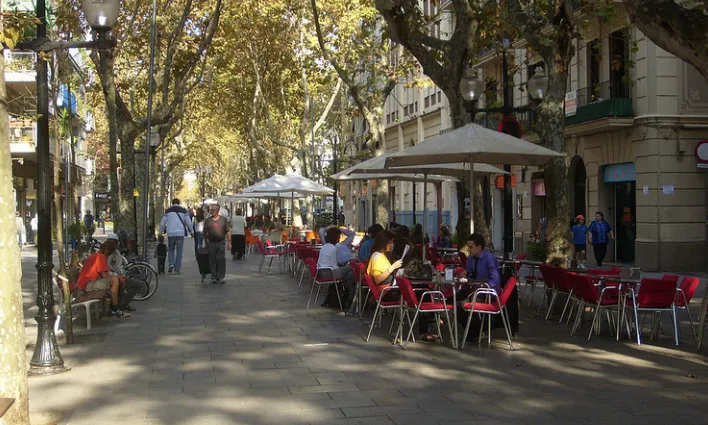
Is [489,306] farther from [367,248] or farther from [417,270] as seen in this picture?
[367,248]

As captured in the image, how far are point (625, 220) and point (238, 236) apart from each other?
1207 cm

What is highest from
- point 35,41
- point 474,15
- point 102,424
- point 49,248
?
point 474,15

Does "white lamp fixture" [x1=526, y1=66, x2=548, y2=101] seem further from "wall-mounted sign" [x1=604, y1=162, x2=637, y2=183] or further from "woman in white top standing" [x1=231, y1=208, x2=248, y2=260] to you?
"woman in white top standing" [x1=231, y1=208, x2=248, y2=260]

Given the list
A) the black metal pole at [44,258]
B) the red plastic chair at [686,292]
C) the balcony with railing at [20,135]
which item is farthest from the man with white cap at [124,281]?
the balcony with railing at [20,135]

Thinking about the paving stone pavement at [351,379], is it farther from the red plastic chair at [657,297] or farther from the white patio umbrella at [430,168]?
the white patio umbrella at [430,168]

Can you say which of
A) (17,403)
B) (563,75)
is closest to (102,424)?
(17,403)

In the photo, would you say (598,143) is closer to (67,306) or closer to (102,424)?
(67,306)

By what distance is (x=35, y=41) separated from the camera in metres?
8.44

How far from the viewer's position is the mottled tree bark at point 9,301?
227 inches

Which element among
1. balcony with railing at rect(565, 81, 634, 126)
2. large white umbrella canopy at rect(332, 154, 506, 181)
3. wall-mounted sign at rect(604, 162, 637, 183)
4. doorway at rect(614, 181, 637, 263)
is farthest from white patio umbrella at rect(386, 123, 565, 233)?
doorway at rect(614, 181, 637, 263)

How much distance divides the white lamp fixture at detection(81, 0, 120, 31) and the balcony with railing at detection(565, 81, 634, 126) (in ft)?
54.4

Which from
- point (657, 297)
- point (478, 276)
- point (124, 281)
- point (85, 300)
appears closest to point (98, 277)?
point (85, 300)

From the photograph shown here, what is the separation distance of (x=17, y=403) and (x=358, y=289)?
7.14m

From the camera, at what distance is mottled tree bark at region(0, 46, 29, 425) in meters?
5.75
